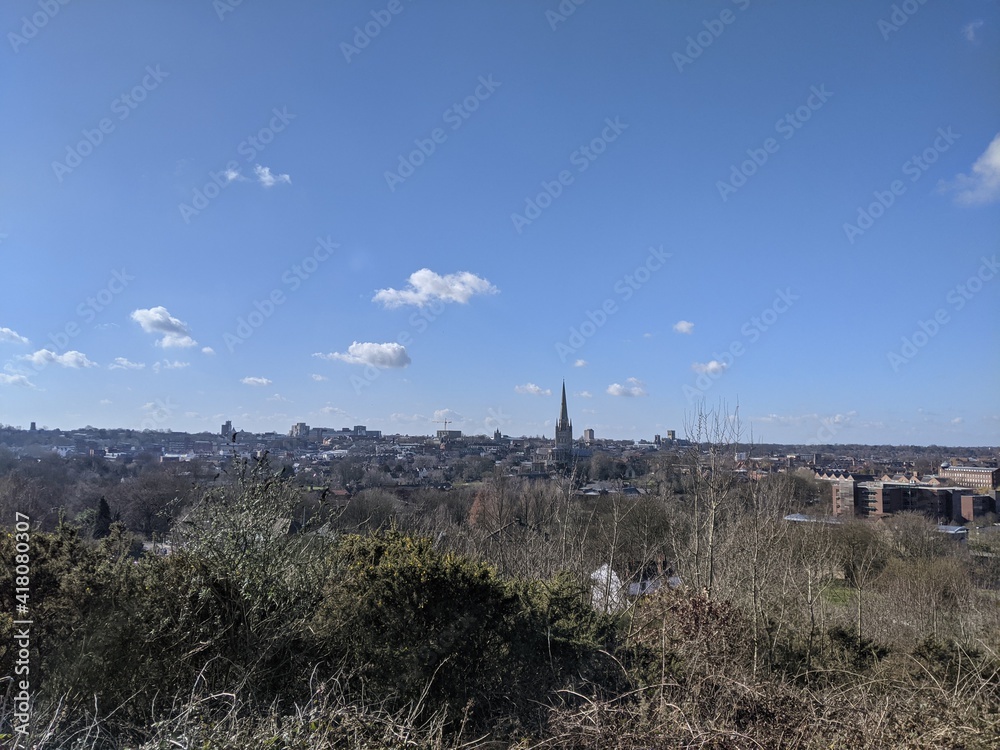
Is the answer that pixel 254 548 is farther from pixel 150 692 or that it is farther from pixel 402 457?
pixel 402 457

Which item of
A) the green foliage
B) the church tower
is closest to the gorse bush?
the green foliage

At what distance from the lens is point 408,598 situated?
5004 millimetres

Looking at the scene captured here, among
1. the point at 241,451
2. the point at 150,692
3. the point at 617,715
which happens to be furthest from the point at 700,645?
the point at 241,451

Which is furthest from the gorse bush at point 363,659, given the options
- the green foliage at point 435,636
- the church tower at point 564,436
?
→ the church tower at point 564,436

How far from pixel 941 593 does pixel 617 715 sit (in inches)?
662

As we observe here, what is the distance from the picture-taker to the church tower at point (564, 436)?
6294 centimetres

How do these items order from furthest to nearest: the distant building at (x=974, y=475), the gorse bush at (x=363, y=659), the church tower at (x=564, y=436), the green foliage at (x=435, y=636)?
the church tower at (x=564, y=436) < the distant building at (x=974, y=475) < the green foliage at (x=435, y=636) < the gorse bush at (x=363, y=659)

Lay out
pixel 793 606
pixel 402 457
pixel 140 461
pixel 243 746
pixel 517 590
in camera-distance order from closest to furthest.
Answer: pixel 243 746
pixel 517 590
pixel 793 606
pixel 140 461
pixel 402 457

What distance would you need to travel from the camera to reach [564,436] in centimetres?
6619

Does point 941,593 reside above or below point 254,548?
below

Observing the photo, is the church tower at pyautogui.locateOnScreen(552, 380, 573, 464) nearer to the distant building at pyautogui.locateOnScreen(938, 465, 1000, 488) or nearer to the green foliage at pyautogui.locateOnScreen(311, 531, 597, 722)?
the distant building at pyautogui.locateOnScreen(938, 465, 1000, 488)

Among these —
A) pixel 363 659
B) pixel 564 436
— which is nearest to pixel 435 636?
pixel 363 659

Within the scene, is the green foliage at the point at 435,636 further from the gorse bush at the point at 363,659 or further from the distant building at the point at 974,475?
the distant building at the point at 974,475

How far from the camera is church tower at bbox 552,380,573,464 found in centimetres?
6294
